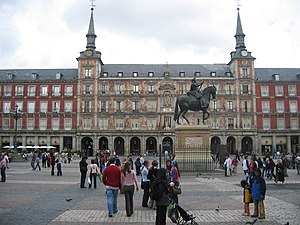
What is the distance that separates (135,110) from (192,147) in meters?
40.0

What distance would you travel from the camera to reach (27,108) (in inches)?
2489

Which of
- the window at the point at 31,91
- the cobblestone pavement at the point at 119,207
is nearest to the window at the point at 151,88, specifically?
the window at the point at 31,91

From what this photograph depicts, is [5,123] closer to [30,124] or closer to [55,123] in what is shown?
[30,124]

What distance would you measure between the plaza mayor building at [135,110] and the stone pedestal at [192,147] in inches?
1499

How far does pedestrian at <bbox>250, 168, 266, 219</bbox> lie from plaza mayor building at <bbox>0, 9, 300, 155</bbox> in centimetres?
5213

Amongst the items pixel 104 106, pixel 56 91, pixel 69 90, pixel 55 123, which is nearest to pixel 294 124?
pixel 104 106

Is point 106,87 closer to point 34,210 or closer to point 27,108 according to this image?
point 27,108

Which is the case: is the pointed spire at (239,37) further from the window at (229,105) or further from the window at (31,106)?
the window at (31,106)

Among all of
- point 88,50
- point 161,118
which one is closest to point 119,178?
point 161,118

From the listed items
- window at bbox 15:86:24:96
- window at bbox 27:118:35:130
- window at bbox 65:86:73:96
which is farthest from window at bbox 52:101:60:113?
window at bbox 15:86:24:96

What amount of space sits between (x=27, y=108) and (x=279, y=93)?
1922 inches

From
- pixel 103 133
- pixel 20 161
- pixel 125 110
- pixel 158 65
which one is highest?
pixel 158 65

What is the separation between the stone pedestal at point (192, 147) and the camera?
22781mm

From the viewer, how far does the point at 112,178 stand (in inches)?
366
